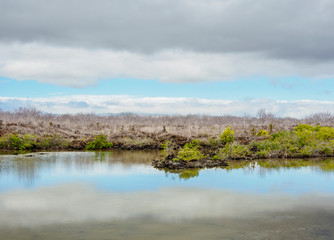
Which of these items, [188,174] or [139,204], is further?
[188,174]

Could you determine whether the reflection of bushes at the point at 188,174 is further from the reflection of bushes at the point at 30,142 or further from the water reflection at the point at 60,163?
the reflection of bushes at the point at 30,142

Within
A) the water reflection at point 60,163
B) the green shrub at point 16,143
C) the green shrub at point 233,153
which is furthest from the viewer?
the green shrub at point 16,143

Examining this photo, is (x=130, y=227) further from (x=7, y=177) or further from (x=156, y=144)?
(x=156, y=144)

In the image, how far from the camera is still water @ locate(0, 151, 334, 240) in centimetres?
725

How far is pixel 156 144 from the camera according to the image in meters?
24.0

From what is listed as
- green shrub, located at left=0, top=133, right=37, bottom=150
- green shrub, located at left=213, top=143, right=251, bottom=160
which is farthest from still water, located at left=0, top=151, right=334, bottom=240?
green shrub, located at left=0, top=133, right=37, bottom=150

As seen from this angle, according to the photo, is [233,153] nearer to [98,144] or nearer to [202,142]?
[202,142]

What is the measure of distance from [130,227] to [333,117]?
2520 inches

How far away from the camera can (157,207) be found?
29.4 ft

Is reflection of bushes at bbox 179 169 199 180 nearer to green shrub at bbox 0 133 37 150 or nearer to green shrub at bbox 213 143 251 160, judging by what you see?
green shrub at bbox 213 143 251 160

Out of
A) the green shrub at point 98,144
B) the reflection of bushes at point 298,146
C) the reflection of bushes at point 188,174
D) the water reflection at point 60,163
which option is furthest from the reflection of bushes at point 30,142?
the reflection of bushes at point 298,146

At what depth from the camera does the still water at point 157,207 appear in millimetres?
7254

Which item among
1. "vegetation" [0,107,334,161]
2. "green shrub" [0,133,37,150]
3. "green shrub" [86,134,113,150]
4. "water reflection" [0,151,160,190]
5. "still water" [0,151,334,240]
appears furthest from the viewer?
"green shrub" [86,134,113,150]

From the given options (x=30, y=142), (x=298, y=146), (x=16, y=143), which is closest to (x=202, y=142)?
(x=298, y=146)
